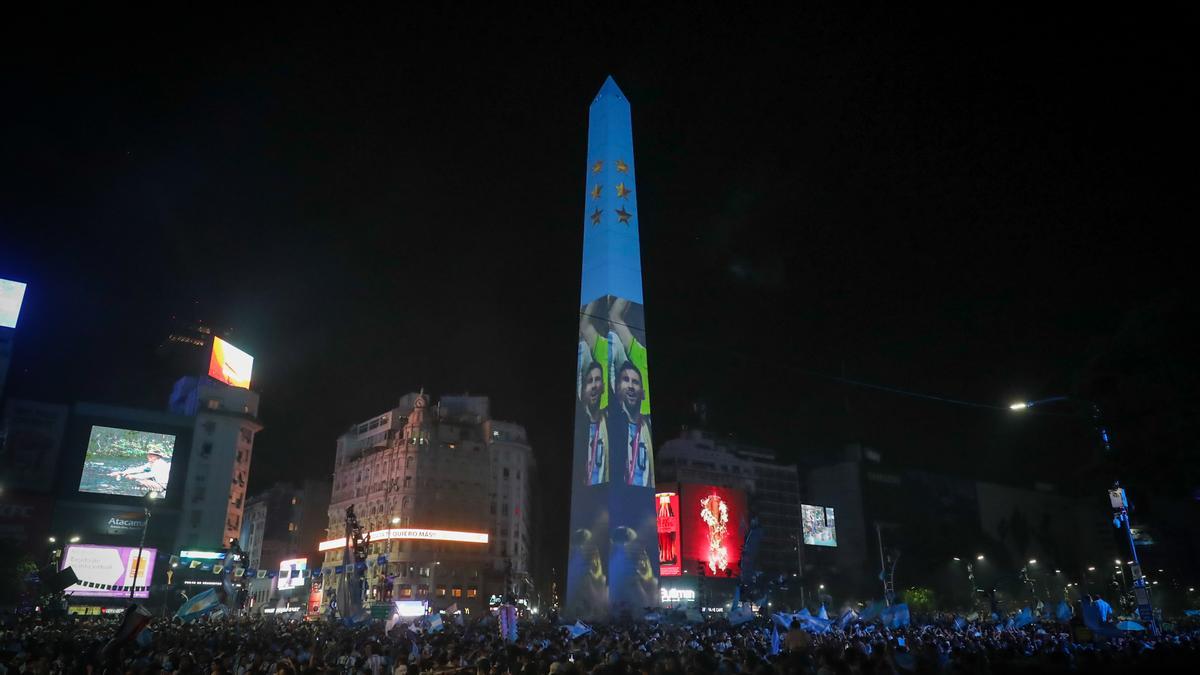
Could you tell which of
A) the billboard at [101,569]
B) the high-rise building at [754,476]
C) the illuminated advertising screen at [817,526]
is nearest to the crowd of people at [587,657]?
the billboard at [101,569]

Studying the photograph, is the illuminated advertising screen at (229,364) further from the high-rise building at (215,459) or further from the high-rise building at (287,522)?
the high-rise building at (287,522)

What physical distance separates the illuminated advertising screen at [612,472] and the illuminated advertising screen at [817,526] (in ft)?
199

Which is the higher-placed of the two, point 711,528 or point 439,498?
point 439,498

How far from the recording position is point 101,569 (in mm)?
61156

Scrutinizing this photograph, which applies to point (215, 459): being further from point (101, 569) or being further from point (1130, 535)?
point (1130, 535)

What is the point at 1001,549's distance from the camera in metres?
111

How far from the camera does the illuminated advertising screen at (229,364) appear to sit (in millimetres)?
81250

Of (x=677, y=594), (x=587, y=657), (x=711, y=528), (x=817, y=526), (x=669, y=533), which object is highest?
(x=817, y=526)

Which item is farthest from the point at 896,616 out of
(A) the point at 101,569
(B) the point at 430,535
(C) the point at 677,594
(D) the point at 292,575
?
(D) the point at 292,575

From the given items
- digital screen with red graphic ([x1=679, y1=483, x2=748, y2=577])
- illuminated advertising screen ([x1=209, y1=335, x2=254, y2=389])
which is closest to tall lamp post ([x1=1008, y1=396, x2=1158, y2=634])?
digital screen with red graphic ([x1=679, y1=483, x2=748, y2=577])

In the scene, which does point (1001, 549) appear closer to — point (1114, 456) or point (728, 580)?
point (728, 580)

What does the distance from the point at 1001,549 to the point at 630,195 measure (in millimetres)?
96347

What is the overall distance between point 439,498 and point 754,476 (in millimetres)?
45632

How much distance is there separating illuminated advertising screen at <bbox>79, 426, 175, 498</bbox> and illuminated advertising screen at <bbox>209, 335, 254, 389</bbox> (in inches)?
501
